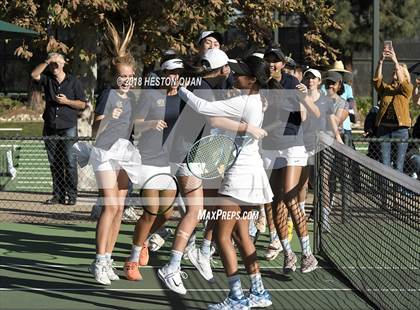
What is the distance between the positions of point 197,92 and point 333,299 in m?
2.00

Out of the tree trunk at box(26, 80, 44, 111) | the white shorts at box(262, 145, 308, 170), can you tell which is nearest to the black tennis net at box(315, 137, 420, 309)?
the white shorts at box(262, 145, 308, 170)

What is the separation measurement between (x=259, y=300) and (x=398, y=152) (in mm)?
5815

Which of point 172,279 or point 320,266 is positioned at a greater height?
point 172,279

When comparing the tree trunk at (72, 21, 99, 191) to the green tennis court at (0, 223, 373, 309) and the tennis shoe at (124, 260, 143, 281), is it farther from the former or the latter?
the tennis shoe at (124, 260, 143, 281)

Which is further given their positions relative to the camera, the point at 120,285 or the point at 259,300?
the point at 120,285

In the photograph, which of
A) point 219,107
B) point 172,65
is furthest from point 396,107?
point 219,107

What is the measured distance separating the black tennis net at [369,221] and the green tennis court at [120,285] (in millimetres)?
216

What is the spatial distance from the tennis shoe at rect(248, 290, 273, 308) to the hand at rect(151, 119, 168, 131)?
Answer: 1531 mm

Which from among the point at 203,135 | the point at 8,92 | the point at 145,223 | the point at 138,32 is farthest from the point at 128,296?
the point at 8,92

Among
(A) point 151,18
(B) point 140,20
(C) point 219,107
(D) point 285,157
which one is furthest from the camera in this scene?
(B) point 140,20

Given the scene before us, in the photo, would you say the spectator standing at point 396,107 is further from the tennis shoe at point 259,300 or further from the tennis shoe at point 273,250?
the tennis shoe at point 259,300

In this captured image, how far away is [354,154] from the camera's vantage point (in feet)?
29.0

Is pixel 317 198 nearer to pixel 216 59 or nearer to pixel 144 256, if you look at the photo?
pixel 144 256

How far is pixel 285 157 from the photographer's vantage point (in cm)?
936
